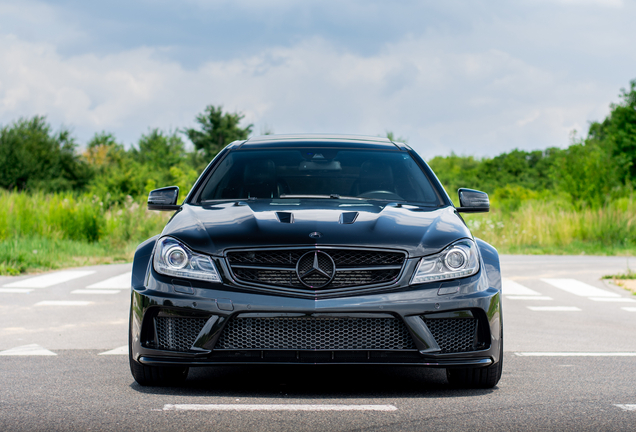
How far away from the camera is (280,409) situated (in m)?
4.34

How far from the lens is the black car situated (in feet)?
14.2

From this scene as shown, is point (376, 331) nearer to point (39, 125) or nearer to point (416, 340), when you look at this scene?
point (416, 340)

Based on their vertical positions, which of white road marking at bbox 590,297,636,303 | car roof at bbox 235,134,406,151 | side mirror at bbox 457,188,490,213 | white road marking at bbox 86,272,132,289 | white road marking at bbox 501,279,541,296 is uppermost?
car roof at bbox 235,134,406,151

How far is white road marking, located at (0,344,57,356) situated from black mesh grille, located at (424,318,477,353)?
3.43 metres

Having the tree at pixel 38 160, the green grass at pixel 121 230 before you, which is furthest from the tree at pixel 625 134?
the tree at pixel 38 160

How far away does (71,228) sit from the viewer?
1988cm

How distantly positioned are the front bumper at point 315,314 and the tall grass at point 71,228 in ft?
37.8

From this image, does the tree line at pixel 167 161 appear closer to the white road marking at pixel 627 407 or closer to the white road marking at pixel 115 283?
the white road marking at pixel 115 283

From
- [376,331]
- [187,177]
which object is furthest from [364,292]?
[187,177]

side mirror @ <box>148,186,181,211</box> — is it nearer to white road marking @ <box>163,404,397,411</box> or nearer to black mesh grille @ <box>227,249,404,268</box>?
black mesh grille @ <box>227,249,404,268</box>

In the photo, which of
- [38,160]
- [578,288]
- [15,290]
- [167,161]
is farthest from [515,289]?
[167,161]

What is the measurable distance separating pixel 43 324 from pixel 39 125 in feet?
149

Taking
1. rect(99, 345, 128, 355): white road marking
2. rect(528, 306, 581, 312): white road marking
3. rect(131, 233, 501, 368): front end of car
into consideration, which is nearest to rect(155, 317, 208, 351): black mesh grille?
rect(131, 233, 501, 368): front end of car

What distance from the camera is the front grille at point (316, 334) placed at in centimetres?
434
